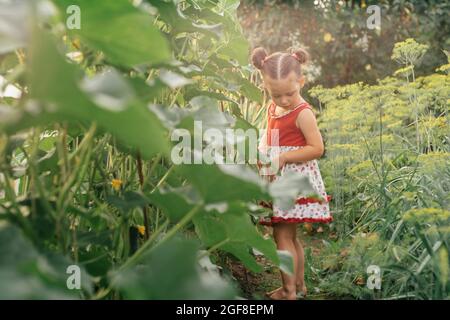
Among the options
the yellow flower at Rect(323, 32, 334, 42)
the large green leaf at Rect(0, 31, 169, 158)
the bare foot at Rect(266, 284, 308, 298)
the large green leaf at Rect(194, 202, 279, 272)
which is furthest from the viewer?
the yellow flower at Rect(323, 32, 334, 42)

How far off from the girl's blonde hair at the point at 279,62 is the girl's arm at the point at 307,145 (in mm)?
142

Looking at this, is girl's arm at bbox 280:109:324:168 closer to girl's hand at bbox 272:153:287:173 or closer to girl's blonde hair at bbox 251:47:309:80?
girl's hand at bbox 272:153:287:173

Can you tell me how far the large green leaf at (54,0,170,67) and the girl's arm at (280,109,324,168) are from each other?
3.51ft

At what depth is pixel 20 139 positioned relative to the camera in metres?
1.17

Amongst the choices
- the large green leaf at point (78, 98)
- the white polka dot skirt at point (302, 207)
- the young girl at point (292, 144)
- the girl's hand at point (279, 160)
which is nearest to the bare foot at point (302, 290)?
the young girl at point (292, 144)

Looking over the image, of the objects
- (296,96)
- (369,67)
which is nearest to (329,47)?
(369,67)

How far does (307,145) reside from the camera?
201cm

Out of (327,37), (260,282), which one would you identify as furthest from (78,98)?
(327,37)

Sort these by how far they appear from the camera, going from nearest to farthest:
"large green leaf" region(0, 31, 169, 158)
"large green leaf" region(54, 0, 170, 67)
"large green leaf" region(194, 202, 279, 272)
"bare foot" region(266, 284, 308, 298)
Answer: "large green leaf" region(0, 31, 169, 158) < "large green leaf" region(54, 0, 170, 67) < "large green leaf" region(194, 202, 279, 272) < "bare foot" region(266, 284, 308, 298)

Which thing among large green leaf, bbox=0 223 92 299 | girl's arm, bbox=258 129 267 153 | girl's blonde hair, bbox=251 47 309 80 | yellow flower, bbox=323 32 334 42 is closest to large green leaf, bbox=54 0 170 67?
large green leaf, bbox=0 223 92 299

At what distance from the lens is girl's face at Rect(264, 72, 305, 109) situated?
6.52ft

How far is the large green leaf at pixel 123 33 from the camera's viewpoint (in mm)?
911

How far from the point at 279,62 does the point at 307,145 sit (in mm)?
279
